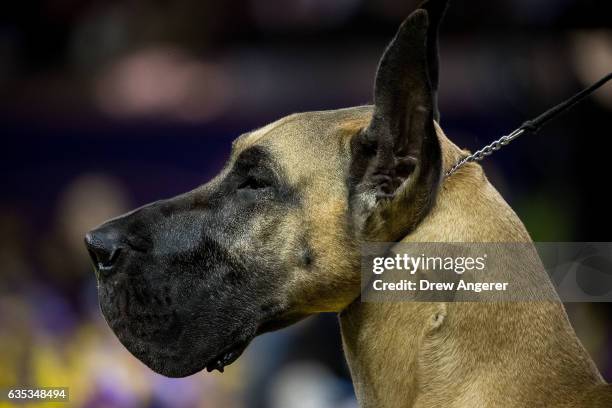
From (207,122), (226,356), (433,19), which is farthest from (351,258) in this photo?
(207,122)

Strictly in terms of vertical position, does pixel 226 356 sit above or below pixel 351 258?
below

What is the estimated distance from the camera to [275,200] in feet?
10.1

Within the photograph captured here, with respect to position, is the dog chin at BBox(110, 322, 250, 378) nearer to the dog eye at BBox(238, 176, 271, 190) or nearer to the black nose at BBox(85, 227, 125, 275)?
the black nose at BBox(85, 227, 125, 275)

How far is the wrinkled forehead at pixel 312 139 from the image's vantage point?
3.08 m

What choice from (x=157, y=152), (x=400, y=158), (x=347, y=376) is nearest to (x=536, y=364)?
(x=400, y=158)

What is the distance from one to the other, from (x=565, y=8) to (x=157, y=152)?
4050 mm

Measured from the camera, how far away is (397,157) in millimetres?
2916

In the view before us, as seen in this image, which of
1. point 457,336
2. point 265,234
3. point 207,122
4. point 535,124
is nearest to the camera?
point 457,336

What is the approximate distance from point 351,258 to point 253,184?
45cm

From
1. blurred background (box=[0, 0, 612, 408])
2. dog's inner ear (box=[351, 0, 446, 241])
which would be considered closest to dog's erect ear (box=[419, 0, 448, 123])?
dog's inner ear (box=[351, 0, 446, 241])

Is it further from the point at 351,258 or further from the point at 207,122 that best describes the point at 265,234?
the point at 207,122

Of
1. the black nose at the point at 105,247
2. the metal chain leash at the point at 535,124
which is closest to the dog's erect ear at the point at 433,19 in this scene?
the metal chain leash at the point at 535,124

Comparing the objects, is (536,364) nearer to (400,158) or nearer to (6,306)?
(400,158)

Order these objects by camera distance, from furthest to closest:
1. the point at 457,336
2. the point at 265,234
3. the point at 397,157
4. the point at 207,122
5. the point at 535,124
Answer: the point at 207,122, the point at 535,124, the point at 265,234, the point at 397,157, the point at 457,336
